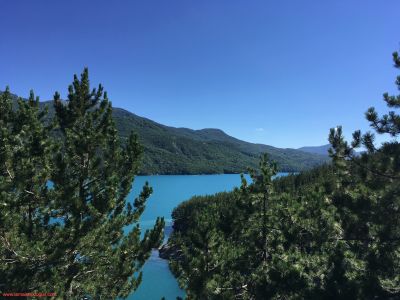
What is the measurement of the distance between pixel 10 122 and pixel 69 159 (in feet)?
12.8

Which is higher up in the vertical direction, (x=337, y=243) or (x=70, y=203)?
(x=70, y=203)

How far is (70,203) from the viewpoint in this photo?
11.6 m

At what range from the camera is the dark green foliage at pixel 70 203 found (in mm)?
10883

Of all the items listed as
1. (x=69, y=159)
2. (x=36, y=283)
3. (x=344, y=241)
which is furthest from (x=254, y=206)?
(x=36, y=283)

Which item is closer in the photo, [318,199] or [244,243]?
[318,199]

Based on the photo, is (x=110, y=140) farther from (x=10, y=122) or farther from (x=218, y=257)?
(x=218, y=257)

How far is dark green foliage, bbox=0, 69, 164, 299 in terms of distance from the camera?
1088 centimetres

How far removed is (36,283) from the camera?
445 inches

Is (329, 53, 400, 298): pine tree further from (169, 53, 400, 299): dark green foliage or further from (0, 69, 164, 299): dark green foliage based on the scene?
(0, 69, 164, 299): dark green foliage

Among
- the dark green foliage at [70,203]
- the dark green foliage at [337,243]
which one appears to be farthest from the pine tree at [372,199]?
the dark green foliage at [70,203]

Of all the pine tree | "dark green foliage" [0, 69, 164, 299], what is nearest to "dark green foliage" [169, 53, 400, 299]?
the pine tree

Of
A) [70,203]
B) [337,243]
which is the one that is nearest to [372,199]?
[337,243]

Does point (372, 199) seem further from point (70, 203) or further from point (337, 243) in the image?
point (70, 203)

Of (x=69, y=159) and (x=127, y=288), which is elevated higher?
(x=69, y=159)
